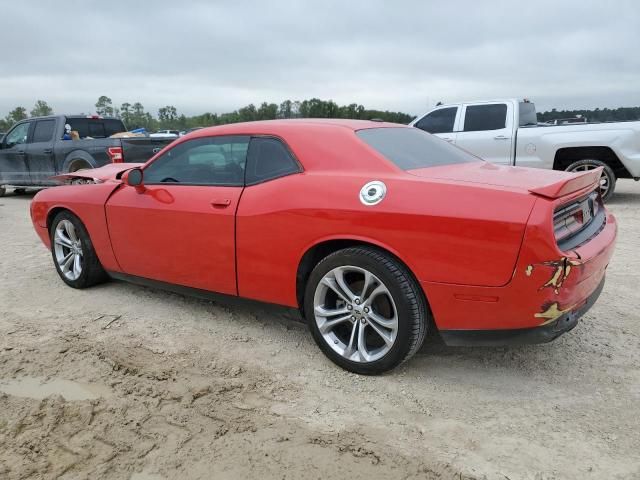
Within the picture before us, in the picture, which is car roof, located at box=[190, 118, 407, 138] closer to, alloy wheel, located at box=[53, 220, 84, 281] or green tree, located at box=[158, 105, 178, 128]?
alloy wheel, located at box=[53, 220, 84, 281]

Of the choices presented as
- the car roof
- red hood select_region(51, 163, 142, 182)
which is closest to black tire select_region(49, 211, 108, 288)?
red hood select_region(51, 163, 142, 182)

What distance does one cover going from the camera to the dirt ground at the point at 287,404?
7.46 ft

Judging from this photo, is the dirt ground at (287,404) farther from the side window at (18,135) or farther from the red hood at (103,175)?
the side window at (18,135)

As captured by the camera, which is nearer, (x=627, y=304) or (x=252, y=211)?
(x=252, y=211)

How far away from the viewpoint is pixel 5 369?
322 cm

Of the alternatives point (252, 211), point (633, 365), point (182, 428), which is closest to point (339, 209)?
point (252, 211)

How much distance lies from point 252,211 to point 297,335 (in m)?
0.99

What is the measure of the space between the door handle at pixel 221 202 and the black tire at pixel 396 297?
83 cm

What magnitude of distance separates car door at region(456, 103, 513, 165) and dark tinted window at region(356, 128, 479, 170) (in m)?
6.07

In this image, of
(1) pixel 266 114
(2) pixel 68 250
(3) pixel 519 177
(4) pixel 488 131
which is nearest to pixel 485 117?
(4) pixel 488 131

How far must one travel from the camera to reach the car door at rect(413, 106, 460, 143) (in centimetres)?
1011

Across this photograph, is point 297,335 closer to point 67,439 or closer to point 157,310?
point 157,310

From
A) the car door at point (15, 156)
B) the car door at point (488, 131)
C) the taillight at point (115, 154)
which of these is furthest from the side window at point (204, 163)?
the car door at point (15, 156)

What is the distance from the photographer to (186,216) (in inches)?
144
